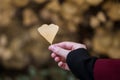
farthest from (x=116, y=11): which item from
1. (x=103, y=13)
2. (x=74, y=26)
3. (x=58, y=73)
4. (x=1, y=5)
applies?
(x=1, y=5)

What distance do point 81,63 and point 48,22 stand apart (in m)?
1.92

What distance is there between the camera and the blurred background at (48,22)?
3.42m

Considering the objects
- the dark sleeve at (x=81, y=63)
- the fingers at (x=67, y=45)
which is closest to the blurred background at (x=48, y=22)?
the fingers at (x=67, y=45)

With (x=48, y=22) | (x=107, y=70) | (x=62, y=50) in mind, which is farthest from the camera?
(x=48, y=22)

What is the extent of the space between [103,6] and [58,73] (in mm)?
629

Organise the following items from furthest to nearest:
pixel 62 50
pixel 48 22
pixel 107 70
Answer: pixel 48 22 < pixel 62 50 < pixel 107 70

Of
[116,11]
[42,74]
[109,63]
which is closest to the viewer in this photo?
[109,63]

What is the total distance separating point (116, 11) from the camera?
3.36 m

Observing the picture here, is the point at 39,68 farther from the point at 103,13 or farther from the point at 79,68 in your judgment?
the point at 79,68

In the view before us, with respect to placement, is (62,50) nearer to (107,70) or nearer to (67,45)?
(67,45)

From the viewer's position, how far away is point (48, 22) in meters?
3.50

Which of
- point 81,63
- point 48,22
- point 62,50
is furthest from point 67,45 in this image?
point 48,22

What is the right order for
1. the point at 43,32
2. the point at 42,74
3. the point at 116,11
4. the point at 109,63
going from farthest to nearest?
the point at 42,74 < the point at 116,11 < the point at 43,32 < the point at 109,63

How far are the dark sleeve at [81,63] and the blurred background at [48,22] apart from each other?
1.77 metres
